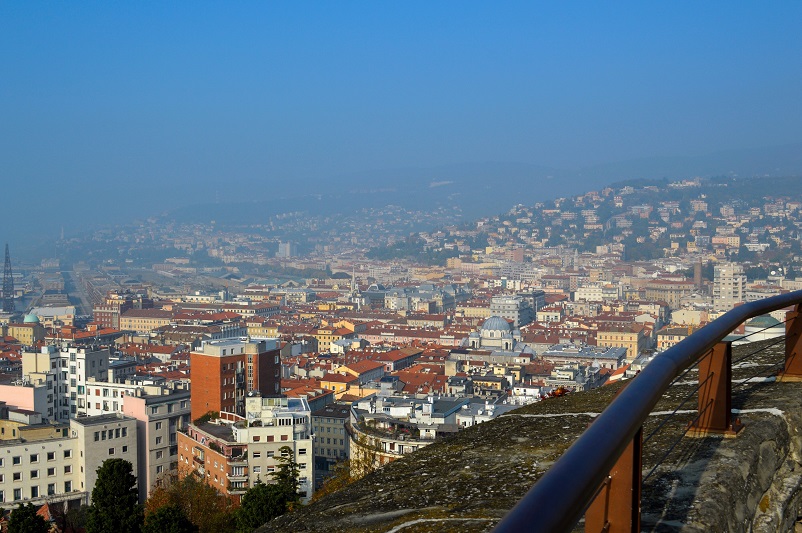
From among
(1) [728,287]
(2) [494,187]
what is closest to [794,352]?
(1) [728,287]

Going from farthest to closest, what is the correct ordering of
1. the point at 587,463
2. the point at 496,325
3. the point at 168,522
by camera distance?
the point at 496,325
the point at 168,522
the point at 587,463

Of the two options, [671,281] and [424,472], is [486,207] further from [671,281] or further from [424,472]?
[424,472]

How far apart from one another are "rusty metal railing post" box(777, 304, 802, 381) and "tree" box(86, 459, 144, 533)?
26.5 ft

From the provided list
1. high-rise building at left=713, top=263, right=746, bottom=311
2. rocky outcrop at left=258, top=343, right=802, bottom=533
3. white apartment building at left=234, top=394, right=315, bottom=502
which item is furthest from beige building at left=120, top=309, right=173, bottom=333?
rocky outcrop at left=258, top=343, right=802, bottom=533

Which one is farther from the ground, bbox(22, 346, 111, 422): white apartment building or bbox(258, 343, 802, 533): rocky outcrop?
bbox(258, 343, 802, 533): rocky outcrop

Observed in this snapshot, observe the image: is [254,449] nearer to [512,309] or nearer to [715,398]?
[715,398]

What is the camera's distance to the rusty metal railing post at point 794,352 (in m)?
1.57

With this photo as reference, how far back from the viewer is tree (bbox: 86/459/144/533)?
883 cm

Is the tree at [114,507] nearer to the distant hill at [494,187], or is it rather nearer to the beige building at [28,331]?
the beige building at [28,331]

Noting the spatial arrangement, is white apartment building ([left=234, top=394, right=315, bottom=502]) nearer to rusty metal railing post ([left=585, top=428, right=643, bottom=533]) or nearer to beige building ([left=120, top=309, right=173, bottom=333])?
rusty metal railing post ([left=585, top=428, right=643, bottom=533])

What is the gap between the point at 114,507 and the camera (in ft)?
29.3

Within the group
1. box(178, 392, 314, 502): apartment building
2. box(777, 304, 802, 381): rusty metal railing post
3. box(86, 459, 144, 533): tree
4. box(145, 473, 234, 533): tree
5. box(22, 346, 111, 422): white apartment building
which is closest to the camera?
box(777, 304, 802, 381): rusty metal railing post

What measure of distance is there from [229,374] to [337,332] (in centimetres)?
1849

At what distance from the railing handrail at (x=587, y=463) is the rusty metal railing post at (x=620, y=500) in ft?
0.14
